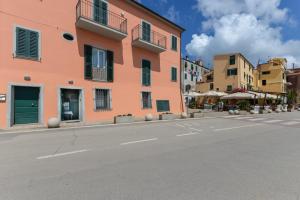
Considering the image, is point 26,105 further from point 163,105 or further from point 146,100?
→ point 163,105

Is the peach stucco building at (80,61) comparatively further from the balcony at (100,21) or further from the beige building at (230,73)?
the beige building at (230,73)

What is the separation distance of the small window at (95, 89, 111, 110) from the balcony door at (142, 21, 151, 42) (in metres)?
6.35

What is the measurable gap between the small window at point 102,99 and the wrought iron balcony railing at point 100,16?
483cm

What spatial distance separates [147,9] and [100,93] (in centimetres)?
925

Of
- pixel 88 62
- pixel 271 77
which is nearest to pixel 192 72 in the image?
pixel 271 77

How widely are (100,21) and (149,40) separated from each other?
5535 millimetres

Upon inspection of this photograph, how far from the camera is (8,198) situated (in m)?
3.56

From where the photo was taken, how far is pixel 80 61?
15055 millimetres

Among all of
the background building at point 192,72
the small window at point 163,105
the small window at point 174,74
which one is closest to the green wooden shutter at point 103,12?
the small window at point 163,105

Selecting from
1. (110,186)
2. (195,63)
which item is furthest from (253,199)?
(195,63)

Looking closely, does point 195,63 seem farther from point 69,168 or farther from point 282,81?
point 69,168

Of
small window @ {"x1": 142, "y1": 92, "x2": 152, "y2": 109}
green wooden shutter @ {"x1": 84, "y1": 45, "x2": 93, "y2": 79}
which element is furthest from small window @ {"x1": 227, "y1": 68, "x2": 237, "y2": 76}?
green wooden shutter @ {"x1": 84, "y1": 45, "x2": 93, "y2": 79}

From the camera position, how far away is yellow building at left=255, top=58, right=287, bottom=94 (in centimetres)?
5456

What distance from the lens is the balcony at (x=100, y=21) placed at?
48.2ft
